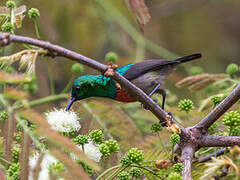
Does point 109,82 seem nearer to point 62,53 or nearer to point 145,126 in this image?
point 145,126

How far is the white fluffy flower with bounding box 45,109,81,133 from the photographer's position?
3.00 metres

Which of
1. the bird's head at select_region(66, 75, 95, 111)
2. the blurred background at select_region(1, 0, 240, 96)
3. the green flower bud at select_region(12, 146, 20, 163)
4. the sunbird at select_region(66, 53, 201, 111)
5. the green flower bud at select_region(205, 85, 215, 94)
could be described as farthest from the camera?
the blurred background at select_region(1, 0, 240, 96)

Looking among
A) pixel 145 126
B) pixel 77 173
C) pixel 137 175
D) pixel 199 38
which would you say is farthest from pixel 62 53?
pixel 199 38

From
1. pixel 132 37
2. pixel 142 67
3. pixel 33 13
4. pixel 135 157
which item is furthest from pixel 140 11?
pixel 132 37

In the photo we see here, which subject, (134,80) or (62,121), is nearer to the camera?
(62,121)

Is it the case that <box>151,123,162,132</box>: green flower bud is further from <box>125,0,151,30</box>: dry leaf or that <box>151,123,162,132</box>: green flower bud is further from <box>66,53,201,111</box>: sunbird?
<box>66,53,201,111</box>: sunbird

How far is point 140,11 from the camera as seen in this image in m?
3.38

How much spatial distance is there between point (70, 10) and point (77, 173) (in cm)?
555

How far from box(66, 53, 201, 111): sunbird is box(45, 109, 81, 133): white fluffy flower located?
1.90 metres

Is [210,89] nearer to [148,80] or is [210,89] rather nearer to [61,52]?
[148,80]

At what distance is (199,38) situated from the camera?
→ 9117 mm

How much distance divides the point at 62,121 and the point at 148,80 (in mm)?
2945

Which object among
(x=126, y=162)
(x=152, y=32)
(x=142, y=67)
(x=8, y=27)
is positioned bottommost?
(x=126, y=162)

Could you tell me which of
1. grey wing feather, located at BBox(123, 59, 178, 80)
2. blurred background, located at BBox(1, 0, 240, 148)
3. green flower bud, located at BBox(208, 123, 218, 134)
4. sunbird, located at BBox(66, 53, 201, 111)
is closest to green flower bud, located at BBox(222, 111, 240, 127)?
green flower bud, located at BBox(208, 123, 218, 134)
